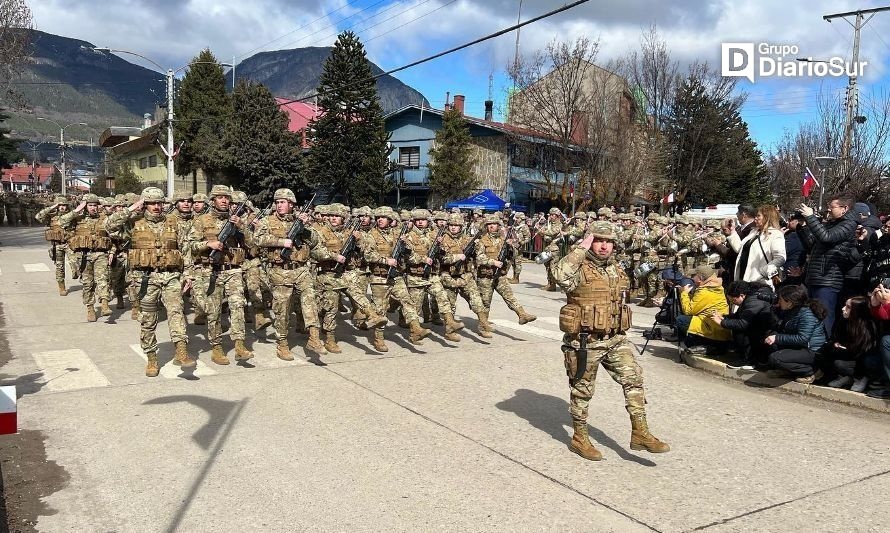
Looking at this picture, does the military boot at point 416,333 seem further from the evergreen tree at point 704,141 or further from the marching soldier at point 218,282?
the evergreen tree at point 704,141

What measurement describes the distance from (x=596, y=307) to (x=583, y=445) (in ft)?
3.78

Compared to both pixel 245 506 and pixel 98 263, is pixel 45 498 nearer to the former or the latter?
pixel 245 506

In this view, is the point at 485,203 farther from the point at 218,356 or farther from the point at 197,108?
the point at 197,108

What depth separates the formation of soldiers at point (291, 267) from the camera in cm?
807

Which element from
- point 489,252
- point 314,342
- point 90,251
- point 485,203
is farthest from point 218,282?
point 485,203

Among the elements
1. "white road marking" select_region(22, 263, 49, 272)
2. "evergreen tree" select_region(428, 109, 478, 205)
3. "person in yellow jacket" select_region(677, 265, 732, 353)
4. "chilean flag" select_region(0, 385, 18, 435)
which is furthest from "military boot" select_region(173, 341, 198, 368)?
"evergreen tree" select_region(428, 109, 478, 205)

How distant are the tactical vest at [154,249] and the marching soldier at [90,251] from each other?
381 centimetres

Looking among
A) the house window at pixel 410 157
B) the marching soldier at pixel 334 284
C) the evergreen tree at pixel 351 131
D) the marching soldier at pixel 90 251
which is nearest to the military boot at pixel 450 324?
the marching soldier at pixel 334 284

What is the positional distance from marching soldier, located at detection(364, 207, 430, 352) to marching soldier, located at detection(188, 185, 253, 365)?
176cm

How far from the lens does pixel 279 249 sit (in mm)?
8586

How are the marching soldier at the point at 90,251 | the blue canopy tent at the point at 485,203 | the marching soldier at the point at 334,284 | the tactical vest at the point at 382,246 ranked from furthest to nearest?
the blue canopy tent at the point at 485,203, the marching soldier at the point at 90,251, the tactical vest at the point at 382,246, the marching soldier at the point at 334,284

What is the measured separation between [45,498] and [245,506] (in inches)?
54.5

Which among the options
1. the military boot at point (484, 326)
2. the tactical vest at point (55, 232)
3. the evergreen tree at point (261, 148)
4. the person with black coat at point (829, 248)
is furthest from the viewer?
the evergreen tree at point (261, 148)

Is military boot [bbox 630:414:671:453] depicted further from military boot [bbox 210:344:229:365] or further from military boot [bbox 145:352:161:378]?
military boot [bbox 145:352:161:378]
